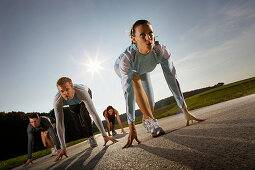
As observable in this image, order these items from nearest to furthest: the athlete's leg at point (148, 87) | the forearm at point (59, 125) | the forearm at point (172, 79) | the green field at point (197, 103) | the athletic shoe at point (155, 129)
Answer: the athletic shoe at point (155, 129) → the forearm at point (172, 79) → the forearm at point (59, 125) → the athlete's leg at point (148, 87) → the green field at point (197, 103)

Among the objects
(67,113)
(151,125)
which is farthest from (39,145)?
(151,125)

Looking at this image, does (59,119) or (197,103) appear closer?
(59,119)

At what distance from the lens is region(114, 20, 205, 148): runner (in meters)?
2.25

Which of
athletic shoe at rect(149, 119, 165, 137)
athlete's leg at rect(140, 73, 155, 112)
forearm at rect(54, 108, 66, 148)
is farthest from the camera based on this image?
athlete's leg at rect(140, 73, 155, 112)

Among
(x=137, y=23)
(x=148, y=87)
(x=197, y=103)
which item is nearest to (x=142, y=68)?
(x=137, y=23)

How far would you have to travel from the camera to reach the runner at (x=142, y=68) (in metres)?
2.25

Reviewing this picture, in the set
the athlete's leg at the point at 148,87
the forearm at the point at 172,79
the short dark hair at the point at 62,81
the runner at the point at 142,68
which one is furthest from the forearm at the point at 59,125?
the forearm at the point at 172,79

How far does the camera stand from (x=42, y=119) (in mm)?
5609

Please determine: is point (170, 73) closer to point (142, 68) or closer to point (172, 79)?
point (172, 79)

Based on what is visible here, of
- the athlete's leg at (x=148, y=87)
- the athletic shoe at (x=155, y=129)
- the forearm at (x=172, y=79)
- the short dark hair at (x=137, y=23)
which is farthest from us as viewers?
the athlete's leg at (x=148, y=87)

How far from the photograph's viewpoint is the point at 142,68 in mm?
2869

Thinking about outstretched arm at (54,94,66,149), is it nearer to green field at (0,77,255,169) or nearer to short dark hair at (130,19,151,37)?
short dark hair at (130,19,151,37)

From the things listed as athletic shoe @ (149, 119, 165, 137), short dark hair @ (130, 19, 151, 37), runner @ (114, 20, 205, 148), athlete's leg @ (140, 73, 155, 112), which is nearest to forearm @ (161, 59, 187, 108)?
runner @ (114, 20, 205, 148)

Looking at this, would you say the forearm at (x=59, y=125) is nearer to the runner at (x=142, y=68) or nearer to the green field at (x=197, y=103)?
the runner at (x=142, y=68)
